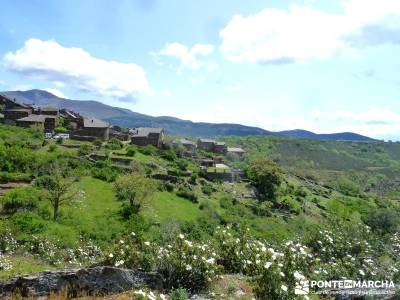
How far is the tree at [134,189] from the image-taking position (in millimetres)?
51625

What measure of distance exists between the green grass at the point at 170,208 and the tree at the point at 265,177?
24185 millimetres

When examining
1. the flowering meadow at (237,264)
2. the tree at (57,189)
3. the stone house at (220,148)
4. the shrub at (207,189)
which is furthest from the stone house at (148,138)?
the flowering meadow at (237,264)

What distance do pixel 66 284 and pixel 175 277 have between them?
3186 millimetres

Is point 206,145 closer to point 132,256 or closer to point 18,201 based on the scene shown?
point 18,201

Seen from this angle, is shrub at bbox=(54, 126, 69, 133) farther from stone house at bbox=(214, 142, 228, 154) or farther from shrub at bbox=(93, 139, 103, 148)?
stone house at bbox=(214, 142, 228, 154)

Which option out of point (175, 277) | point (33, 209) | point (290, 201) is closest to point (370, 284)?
point (175, 277)

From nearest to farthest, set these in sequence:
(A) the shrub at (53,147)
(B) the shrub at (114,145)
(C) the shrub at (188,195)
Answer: (C) the shrub at (188,195), (A) the shrub at (53,147), (B) the shrub at (114,145)

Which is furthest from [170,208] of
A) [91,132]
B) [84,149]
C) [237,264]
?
[237,264]

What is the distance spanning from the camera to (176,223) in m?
43.4

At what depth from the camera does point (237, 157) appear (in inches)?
5374

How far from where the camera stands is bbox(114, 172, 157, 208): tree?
51.6m

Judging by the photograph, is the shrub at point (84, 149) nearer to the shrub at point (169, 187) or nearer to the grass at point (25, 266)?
the shrub at point (169, 187)

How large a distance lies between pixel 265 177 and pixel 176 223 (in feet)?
135

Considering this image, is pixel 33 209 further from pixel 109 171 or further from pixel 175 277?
pixel 175 277
